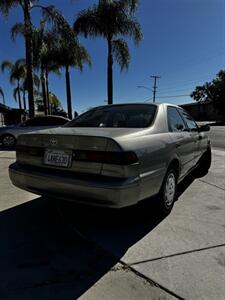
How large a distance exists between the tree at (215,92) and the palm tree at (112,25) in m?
37.7

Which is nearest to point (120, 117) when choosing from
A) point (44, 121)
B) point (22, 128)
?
point (44, 121)

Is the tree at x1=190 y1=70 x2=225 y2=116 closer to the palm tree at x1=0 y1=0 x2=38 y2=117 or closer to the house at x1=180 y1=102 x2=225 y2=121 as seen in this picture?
the house at x1=180 y1=102 x2=225 y2=121

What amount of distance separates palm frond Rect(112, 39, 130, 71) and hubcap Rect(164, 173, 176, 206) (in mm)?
16465

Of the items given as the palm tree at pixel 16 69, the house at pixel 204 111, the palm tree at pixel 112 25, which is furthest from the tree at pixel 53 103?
the house at pixel 204 111

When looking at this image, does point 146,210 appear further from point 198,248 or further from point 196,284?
point 196,284

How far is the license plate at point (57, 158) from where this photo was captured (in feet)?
11.3

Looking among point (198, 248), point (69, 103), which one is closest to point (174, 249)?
point (198, 248)

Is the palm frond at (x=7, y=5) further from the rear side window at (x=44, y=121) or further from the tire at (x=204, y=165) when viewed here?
the tire at (x=204, y=165)

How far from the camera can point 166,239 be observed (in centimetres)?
347

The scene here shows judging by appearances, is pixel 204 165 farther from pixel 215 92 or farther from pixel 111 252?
pixel 215 92

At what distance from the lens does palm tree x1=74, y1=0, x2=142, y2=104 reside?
18594mm

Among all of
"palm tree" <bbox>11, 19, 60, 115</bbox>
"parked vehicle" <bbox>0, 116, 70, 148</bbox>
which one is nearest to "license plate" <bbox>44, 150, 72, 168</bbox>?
"parked vehicle" <bbox>0, 116, 70, 148</bbox>

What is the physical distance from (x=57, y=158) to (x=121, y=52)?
1721cm

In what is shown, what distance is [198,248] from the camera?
3.25m
